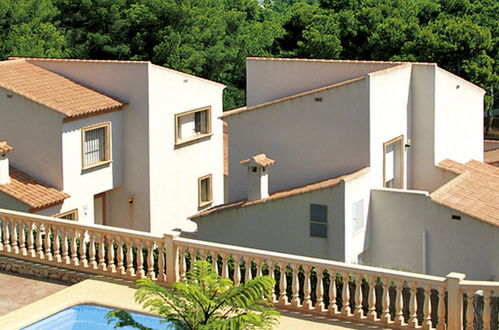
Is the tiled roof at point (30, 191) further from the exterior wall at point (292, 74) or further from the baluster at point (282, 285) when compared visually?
the baluster at point (282, 285)

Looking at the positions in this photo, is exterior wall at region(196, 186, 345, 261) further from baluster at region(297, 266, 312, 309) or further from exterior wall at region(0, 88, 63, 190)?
baluster at region(297, 266, 312, 309)

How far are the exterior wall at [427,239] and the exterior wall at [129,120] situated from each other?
1067 cm

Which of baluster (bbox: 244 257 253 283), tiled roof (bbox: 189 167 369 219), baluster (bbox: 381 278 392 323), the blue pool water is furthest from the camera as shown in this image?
tiled roof (bbox: 189 167 369 219)

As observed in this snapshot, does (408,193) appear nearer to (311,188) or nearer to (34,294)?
(311,188)

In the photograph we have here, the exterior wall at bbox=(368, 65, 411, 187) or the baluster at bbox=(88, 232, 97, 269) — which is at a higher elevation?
the exterior wall at bbox=(368, 65, 411, 187)

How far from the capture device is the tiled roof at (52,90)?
111ft

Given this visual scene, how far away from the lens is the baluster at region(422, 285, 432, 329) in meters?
17.5

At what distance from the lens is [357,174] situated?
96.7 feet

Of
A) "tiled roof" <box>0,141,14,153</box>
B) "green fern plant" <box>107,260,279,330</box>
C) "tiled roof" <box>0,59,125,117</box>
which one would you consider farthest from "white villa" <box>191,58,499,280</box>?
"green fern plant" <box>107,260,279,330</box>

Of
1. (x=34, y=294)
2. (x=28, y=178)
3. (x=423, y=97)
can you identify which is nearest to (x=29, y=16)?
(x=28, y=178)

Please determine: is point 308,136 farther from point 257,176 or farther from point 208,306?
point 208,306

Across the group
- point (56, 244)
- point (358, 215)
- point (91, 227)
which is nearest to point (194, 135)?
point (358, 215)

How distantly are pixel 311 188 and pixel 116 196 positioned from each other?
10686 mm

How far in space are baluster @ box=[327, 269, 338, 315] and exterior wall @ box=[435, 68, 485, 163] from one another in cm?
1623
